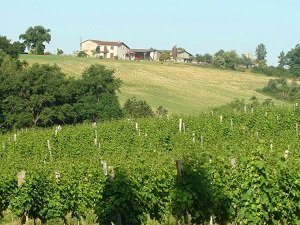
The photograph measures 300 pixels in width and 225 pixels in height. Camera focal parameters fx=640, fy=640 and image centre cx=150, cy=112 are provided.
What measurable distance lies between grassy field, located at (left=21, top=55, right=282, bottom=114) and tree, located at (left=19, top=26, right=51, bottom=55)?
1218 centimetres

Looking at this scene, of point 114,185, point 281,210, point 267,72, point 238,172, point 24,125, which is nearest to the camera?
point 281,210

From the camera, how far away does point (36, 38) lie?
99188mm

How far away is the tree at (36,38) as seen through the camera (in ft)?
319

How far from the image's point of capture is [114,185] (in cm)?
1294

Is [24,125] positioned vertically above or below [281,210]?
below

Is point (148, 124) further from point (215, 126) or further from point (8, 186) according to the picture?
point (8, 186)

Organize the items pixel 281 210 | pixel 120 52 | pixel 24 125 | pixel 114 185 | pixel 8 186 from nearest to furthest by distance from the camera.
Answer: pixel 281 210 → pixel 114 185 → pixel 8 186 → pixel 24 125 → pixel 120 52

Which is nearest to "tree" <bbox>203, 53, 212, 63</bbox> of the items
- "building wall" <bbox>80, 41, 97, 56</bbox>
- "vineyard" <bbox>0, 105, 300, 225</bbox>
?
"building wall" <bbox>80, 41, 97, 56</bbox>

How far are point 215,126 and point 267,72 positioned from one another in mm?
65786

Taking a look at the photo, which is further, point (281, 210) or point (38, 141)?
point (38, 141)

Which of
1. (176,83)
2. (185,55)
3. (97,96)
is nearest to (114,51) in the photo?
(185,55)

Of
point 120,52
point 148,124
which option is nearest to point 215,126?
point 148,124

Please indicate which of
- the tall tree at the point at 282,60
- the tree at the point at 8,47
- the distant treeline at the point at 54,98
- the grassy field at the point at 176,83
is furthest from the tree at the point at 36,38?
the tall tree at the point at 282,60

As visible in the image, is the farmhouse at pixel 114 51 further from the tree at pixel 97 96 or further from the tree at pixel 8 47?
the tree at pixel 97 96
